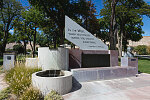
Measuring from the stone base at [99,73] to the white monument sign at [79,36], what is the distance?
4.75 ft

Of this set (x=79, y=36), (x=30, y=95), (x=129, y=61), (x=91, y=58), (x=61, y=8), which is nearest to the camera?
(x=30, y=95)

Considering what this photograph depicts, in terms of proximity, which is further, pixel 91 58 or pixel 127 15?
pixel 127 15

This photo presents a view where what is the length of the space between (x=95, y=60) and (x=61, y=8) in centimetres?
1244

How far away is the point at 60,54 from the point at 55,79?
8.28 feet

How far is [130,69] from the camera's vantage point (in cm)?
777

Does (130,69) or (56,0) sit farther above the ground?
(56,0)

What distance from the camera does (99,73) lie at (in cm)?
682

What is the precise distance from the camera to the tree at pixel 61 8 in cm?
1768

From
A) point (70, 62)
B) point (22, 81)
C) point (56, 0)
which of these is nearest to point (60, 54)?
point (70, 62)

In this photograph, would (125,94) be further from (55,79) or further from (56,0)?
(56,0)

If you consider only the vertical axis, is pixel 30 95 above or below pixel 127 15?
below

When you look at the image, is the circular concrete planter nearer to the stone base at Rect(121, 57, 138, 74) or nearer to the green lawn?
the stone base at Rect(121, 57, 138, 74)

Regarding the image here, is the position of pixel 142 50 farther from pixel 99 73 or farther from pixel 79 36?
pixel 79 36

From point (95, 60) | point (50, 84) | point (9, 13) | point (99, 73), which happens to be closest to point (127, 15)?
point (95, 60)
